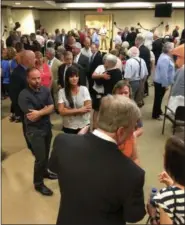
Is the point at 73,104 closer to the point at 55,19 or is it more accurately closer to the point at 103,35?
the point at 103,35

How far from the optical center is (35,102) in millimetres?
2869

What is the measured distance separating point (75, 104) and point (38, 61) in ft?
4.93

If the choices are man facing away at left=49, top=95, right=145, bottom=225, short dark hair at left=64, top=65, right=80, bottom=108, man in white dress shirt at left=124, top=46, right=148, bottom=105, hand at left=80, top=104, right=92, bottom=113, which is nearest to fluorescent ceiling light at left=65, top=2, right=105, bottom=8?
man in white dress shirt at left=124, top=46, right=148, bottom=105

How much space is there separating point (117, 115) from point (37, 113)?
1633 millimetres

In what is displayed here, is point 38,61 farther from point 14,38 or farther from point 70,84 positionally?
point 14,38

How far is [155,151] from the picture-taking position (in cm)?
435

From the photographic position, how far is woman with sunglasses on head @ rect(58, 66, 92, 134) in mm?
3094

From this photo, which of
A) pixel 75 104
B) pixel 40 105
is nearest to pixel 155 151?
pixel 75 104

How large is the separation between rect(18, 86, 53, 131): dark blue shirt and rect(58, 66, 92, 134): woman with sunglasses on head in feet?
0.66

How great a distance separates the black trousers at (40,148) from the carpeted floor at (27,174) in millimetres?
231

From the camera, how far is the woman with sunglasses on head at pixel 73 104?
3094 millimetres

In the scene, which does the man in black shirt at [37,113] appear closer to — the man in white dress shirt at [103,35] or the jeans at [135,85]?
the jeans at [135,85]

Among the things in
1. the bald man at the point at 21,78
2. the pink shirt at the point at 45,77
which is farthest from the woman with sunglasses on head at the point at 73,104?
the pink shirt at the point at 45,77

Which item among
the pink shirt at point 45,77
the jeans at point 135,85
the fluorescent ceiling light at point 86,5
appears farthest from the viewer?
the fluorescent ceiling light at point 86,5
